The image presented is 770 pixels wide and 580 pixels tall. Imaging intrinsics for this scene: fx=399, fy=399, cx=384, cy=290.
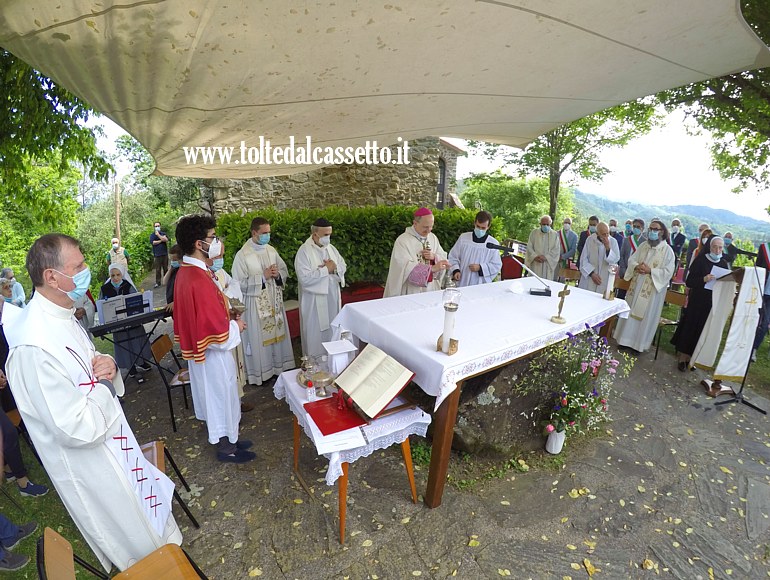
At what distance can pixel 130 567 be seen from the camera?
196 centimetres

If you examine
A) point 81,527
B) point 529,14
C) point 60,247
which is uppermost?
point 529,14

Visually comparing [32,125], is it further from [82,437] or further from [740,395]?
[740,395]

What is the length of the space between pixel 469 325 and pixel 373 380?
1242mm

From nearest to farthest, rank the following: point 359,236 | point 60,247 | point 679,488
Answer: point 60,247 < point 679,488 < point 359,236

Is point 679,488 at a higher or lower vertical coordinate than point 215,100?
lower

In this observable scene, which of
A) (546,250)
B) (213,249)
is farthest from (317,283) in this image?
(546,250)

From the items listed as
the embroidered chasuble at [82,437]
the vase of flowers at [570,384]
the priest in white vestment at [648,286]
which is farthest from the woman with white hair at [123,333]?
the priest in white vestment at [648,286]

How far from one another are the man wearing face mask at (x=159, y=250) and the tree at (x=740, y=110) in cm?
1376

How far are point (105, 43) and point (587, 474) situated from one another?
482 centimetres

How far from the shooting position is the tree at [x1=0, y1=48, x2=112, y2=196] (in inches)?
181

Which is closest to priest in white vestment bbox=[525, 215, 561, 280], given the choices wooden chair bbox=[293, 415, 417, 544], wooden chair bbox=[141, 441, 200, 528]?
wooden chair bbox=[293, 415, 417, 544]

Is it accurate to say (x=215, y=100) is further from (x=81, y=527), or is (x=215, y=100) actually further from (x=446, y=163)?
(x=446, y=163)

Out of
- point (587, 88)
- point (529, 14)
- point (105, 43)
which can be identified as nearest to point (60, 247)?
point (105, 43)

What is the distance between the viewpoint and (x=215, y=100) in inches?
107
